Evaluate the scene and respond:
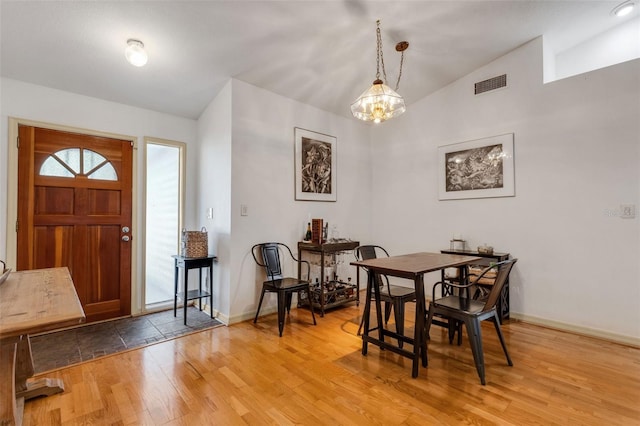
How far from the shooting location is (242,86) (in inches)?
133

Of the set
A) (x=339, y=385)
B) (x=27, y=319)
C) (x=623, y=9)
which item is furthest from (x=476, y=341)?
(x=623, y=9)

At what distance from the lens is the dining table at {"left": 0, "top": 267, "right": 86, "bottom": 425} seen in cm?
110

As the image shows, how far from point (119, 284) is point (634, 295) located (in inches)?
205

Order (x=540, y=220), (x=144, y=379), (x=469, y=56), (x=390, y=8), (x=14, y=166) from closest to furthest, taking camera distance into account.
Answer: (x=144, y=379) → (x=390, y=8) → (x=14, y=166) → (x=540, y=220) → (x=469, y=56)

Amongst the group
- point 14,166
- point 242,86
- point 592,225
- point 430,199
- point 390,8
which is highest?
point 390,8

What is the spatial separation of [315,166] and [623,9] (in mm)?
3411

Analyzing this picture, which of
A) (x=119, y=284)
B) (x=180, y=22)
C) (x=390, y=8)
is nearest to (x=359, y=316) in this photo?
(x=119, y=284)

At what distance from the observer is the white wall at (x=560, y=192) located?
285 centimetres

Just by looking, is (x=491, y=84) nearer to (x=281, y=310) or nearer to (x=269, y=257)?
(x=269, y=257)

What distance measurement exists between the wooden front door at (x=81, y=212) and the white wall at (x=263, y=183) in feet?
4.30

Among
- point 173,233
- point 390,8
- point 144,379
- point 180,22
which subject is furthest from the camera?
point 173,233

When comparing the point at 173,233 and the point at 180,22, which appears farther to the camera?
the point at 173,233

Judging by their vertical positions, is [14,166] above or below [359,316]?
above

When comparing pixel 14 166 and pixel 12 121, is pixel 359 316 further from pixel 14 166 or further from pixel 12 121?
pixel 12 121
